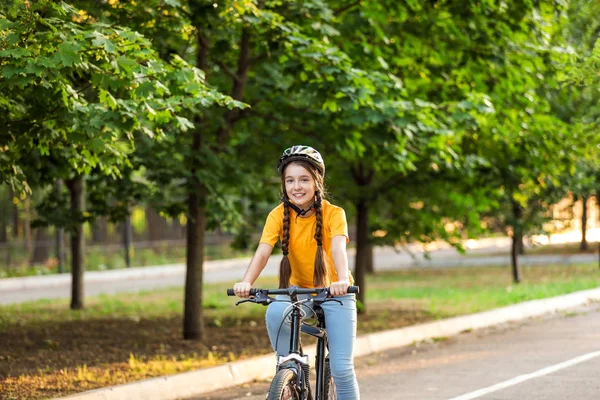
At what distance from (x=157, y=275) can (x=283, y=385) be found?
1029 inches

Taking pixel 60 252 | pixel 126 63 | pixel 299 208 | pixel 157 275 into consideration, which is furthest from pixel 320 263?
pixel 157 275

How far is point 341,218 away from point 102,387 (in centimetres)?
414

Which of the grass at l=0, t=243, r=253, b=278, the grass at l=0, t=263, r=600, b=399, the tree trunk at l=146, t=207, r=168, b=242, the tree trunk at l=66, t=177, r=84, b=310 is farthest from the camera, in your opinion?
the tree trunk at l=146, t=207, r=168, b=242

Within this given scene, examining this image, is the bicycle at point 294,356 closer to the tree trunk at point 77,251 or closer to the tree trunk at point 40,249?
the tree trunk at point 77,251

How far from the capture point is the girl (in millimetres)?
5590

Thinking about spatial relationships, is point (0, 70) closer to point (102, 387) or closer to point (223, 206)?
point (102, 387)

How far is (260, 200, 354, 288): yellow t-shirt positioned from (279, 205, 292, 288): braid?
0.02 meters

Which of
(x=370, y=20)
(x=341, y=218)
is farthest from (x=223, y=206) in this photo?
(x=341, y=218)

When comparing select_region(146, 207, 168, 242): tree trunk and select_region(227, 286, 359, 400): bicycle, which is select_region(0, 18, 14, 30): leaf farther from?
select_region(146, 207, 168, 242): tree trunk

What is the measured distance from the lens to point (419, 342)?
42.1ft

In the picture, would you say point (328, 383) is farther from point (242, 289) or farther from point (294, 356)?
point (242, 289)

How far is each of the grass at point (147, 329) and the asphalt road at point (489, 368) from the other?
3.34ft

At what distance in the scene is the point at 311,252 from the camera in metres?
5.71

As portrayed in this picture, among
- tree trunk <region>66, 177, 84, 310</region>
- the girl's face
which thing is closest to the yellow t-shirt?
the girl's face
